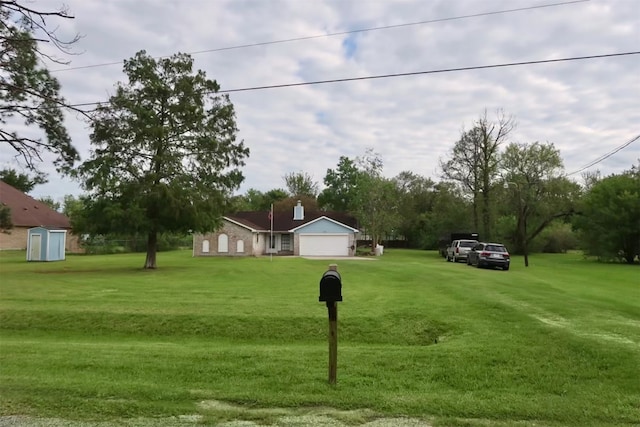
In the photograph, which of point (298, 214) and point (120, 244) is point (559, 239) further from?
point (120, 244)

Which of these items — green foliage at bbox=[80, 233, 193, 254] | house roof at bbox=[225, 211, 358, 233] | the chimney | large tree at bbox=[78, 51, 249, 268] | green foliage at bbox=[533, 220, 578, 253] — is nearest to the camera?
large tree at bbox=[78, 51, 249, 268]

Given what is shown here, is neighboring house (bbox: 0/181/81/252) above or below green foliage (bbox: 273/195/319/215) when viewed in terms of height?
below

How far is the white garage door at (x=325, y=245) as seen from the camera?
47.6 meters

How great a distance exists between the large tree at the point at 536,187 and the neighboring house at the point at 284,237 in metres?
16.5

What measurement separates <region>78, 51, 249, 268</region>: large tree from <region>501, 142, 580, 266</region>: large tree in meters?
30.3

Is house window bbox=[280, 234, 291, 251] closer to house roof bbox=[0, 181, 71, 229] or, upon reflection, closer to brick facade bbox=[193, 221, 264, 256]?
brick facade bbox=[193, 221, 264, 256]

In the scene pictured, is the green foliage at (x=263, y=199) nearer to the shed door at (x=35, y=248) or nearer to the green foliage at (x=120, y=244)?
the green foliage at (x=120, y=244)

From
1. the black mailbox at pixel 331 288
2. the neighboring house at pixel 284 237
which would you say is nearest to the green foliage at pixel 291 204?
the neighboring house at pixel 284 237

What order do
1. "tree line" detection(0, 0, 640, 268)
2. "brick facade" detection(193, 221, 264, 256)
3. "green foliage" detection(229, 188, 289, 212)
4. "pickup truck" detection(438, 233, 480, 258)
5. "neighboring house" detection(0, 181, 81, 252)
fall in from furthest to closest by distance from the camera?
"green foliage" detection(229, 188, 289, 212) → "neighboring house" detection(0, 181, 81, 252) → "brick facade" detection(193, 221, 264, 256) → "pickup truck" detection(438, 233, 480, 258) → "tree line" detection(0, 0, 640, 268)

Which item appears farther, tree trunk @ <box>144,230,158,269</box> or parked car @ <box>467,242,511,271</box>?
parked car @ <box>467,242,511,271</box>

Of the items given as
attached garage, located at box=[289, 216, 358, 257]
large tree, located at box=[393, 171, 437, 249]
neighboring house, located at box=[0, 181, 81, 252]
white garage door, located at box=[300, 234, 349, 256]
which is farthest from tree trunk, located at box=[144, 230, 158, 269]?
large tree, located at box=[393, 171, 437, 249]

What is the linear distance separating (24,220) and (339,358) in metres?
49.8

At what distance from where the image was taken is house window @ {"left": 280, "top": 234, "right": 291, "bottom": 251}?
166ft

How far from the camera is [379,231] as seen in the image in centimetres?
5153
